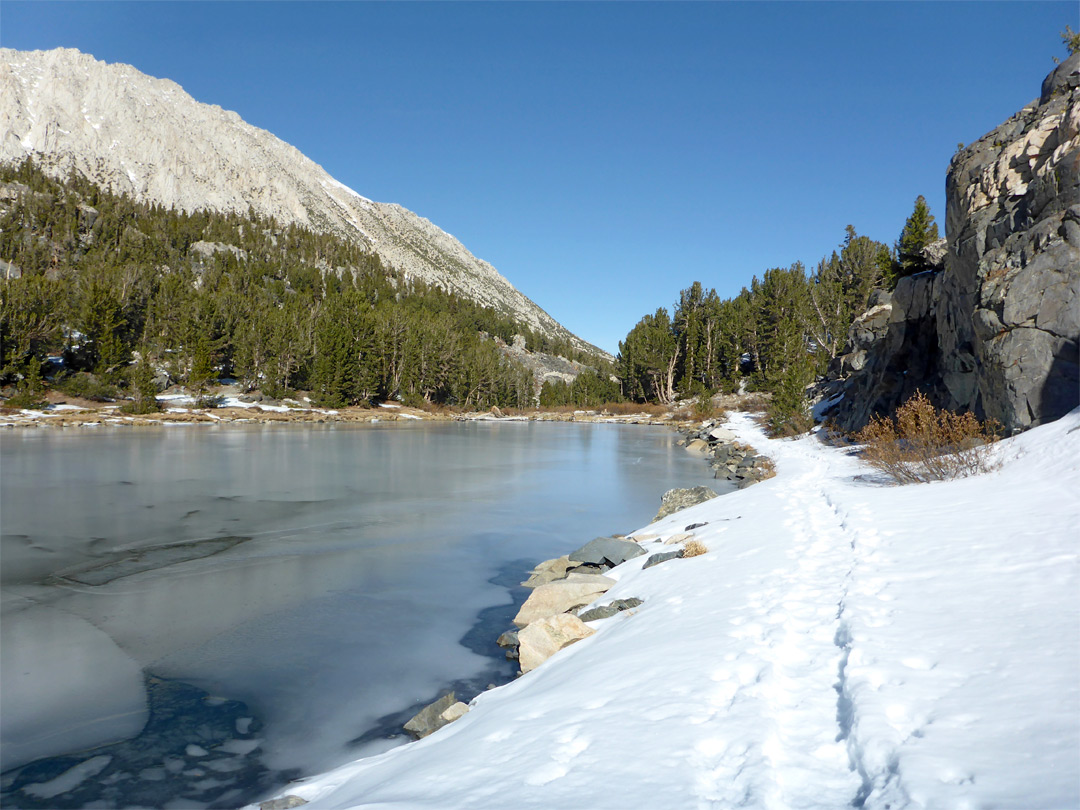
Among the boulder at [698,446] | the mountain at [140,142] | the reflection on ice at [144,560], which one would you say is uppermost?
the mountain at [140,142]

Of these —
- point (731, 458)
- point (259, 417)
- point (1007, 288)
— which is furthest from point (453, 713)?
point (259, 417)

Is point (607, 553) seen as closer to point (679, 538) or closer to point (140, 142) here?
point (679, 538)

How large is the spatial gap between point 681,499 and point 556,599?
8.02 m

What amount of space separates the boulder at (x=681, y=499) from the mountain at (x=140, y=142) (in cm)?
13714

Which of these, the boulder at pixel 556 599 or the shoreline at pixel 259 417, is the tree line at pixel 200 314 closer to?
the shoreline at pixel 259 417

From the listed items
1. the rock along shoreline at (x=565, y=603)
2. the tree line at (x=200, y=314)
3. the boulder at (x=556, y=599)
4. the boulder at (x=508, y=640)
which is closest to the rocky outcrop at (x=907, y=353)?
the rock along shoreline at (x=565, y=603)

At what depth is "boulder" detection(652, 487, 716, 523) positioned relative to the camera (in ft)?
48.3

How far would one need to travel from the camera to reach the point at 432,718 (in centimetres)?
542

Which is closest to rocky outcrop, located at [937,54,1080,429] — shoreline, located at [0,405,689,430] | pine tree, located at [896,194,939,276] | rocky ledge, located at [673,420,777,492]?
rocky ledge, located at [673,420,777,492]

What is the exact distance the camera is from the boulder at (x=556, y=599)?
7898 mm

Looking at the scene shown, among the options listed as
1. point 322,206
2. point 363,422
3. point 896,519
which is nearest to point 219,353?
point 363,422

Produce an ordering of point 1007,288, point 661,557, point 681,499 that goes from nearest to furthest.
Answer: point 661,557 → point 1007,288 → point 681,499

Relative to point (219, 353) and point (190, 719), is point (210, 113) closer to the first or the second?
point (219, 353)

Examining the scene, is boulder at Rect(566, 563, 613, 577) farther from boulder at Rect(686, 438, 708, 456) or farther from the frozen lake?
boulder at Rect(686, 438, 708, 456)
